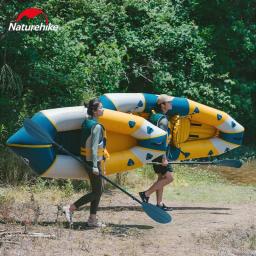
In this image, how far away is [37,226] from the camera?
25.6ft

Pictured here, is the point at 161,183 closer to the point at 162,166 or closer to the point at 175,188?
the point at 162,166

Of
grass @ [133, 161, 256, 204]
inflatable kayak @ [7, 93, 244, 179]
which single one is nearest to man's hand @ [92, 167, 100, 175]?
inflatable kayak @ [7, 93, 244, 179]

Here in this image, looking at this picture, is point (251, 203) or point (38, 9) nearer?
point (251, 203)

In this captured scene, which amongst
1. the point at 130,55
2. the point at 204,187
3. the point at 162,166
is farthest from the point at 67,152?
the point at 130,55

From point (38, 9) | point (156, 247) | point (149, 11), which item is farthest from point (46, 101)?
point (156, 247)

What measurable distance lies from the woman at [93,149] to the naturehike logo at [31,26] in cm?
456

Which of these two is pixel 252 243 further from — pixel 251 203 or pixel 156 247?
pixel 251 203

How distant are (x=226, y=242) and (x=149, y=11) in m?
8.18

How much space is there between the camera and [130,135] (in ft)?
29.5

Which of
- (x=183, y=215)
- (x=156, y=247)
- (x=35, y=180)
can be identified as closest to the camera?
(x=156, y=247)

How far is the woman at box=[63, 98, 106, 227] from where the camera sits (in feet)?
25.6

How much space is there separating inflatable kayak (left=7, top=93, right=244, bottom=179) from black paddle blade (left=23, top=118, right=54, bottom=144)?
120 millimetres

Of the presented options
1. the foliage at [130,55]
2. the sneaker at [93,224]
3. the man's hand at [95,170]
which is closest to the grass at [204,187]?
the foliage at [130,55]

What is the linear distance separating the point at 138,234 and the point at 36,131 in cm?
163
